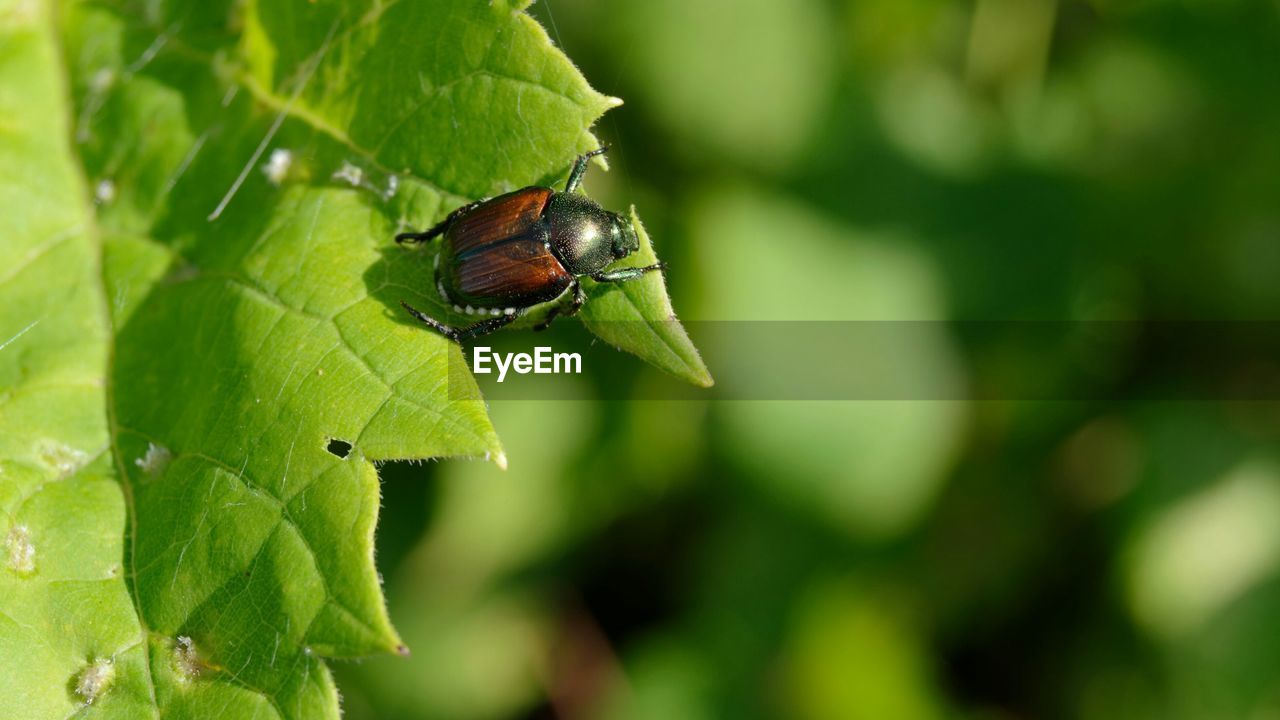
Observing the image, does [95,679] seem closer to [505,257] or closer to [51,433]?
[51,433]

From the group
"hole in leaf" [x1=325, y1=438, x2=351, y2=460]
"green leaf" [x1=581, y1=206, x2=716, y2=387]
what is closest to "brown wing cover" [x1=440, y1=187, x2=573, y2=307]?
"green leaf" [x1=581, y1=206, x2=716, y2=387]

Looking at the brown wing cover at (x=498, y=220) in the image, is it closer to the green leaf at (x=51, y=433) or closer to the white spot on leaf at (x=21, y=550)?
the green leaf at (x=51, y=433)

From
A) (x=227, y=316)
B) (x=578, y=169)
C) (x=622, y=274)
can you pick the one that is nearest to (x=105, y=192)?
(x=227, y=316)

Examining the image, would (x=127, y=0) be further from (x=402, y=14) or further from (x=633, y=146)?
(x=633, y=146)

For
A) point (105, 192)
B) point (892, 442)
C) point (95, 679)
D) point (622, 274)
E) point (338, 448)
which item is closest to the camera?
point (95, 679)

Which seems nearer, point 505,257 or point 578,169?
point 578,169

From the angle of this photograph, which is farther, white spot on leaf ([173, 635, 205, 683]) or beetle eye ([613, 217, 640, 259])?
beetle eye ([613, 217, 640, 259])

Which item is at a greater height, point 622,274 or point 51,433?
point 622,274

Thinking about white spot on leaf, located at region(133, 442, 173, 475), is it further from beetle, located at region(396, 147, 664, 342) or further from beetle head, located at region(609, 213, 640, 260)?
beetle head, located at region(609, 213, 640, 260)
